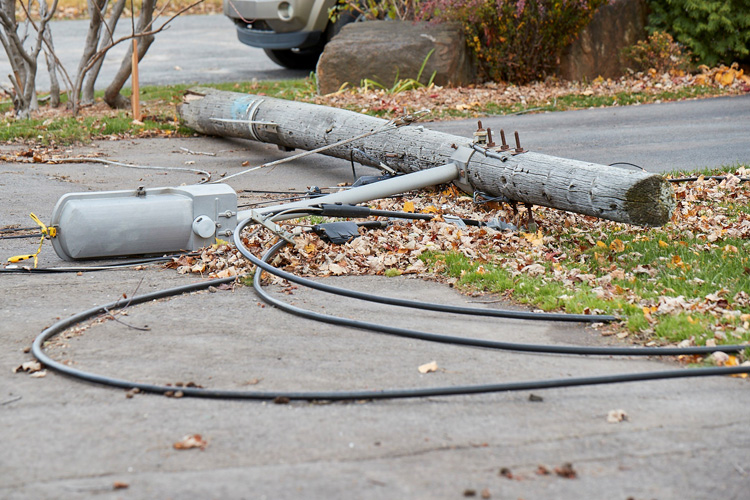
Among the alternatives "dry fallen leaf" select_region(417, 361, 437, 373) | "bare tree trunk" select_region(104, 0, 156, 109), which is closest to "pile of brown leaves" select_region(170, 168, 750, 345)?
"dry fallen leaf" select_region(417, 361, 437, 373)

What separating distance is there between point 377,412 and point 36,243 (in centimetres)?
379

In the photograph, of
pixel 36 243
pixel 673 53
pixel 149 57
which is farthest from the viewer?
pixel 149 57

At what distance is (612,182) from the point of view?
5383 millimetres

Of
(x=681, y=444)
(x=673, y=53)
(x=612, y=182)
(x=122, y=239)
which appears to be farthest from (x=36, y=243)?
(x=673, y=53)

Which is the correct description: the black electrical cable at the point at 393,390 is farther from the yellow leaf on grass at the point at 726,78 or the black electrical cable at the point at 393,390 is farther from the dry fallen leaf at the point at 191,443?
the yellow leaf on grass at the point at 726,78

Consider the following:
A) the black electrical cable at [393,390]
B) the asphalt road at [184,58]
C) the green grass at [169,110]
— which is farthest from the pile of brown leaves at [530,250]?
the asphalt road at [184,58]

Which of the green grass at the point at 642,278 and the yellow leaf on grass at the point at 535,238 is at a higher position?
the yellow leaf on grass at the point at 535,238

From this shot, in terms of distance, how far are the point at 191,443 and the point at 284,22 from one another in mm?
12055

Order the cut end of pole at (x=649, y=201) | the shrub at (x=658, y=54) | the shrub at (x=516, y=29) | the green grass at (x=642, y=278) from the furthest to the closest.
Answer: the shrub at (x=658, y=54), the shrub at (x=516, y=29), the cut end of pole at (x=649, y=201), the green grass at (x=642, y=278)

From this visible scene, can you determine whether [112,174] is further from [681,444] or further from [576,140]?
[681,444]

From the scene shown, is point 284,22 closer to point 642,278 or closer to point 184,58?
point 184,58

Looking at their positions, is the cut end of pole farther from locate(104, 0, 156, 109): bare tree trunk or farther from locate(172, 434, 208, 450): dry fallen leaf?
locate(104, 0, 156, 109): bare tree trunk

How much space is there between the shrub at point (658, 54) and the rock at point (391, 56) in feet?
9.88

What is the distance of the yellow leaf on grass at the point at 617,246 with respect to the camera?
5.57 m
